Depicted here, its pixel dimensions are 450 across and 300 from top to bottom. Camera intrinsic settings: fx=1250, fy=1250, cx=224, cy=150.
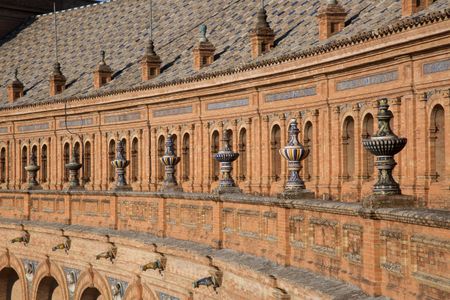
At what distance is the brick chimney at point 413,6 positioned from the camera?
2839cm

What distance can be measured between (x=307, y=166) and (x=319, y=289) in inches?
630

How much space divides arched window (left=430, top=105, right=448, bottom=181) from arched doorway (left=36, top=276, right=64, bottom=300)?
1714cm

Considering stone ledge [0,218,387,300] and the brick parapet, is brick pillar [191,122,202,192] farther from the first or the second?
stone ledge [0,218,387,300]

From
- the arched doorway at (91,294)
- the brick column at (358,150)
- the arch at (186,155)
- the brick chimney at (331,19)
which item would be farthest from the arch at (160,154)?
the brick column at (358,150)

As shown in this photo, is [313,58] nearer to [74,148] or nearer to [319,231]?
[319,231]

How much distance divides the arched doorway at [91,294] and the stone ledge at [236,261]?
6.04ft

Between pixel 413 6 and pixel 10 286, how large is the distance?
22256 mm

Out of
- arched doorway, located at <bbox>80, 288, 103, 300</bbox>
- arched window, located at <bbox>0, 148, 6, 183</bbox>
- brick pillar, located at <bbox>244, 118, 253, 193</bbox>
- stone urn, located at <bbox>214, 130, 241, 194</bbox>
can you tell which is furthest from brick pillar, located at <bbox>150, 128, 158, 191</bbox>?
stone urn, located at <bbox>214, 130, 241, 194</bbox>

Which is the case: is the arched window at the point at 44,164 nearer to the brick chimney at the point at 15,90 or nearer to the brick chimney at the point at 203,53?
the brick chimney at the point at 15,90

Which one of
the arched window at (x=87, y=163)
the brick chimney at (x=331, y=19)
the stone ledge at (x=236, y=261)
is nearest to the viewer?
the stone ledge at (x=236, y=261)

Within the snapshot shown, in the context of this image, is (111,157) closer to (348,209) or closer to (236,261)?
(236,261)

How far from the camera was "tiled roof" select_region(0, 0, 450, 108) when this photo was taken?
3584cm

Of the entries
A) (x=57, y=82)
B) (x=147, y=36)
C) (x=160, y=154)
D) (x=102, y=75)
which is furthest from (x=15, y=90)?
(x=160, y=154)

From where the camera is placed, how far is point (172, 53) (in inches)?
1827
